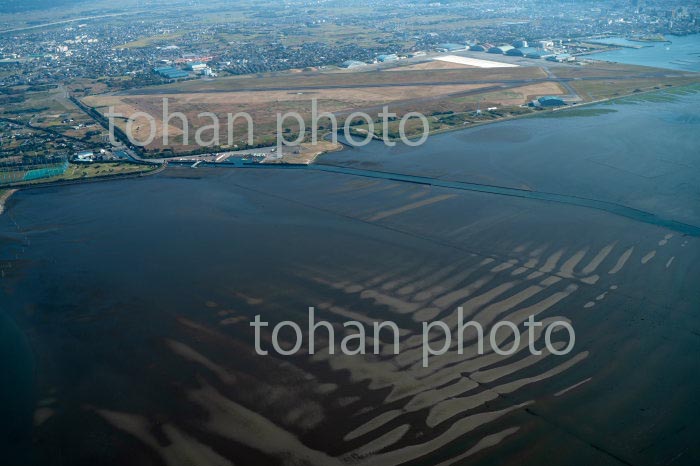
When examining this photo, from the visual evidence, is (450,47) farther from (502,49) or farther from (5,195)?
(5,195)

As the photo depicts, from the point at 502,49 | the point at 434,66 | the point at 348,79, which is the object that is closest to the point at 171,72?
the point at 348,79

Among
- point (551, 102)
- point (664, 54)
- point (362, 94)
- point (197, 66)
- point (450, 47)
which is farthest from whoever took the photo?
point (450, 47)

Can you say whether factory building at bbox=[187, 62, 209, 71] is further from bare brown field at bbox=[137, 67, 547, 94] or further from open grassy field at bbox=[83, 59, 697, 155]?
bare brown field at bbox=[137, 67, 547, 94]

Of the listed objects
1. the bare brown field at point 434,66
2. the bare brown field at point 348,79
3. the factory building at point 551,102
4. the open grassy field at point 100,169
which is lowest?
the open grassy field at point 100,169

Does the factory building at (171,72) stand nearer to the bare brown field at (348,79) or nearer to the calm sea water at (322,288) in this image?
the bare brown field at (348,79)

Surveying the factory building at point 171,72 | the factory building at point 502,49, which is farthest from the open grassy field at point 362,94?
the factory building at point 502,49

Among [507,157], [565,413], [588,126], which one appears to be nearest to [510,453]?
[565,413]

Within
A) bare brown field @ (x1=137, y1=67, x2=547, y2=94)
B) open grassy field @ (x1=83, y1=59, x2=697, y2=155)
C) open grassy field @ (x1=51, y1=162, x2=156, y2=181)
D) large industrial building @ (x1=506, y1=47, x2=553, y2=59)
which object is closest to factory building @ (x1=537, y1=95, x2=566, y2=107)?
open grassy field @ (x1=83, y1=59, x2=697, y2=155)
